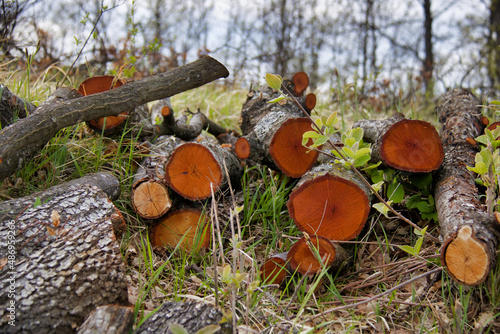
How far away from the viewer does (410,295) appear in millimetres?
1855

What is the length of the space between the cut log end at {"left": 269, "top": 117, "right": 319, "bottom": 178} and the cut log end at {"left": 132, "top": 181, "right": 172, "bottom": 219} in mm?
707

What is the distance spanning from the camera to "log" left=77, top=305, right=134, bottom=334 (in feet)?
4.11

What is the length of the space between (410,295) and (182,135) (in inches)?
81.4

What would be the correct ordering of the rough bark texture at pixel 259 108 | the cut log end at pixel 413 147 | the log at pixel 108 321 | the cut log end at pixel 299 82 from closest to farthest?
the log at pixel 108 321 → the cut log end at pixel 413 147 → the rough bark texture at pixel 259 108 → the cut log end at pixel 299 82

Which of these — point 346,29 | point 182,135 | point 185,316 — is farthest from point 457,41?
point 185,316

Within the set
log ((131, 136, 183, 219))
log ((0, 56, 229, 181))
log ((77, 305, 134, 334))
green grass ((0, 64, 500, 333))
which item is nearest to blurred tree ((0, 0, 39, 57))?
green grass ((0, 64, 500, 333))

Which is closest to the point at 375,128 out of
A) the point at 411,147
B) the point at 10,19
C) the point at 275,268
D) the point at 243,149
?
the point at 411,147

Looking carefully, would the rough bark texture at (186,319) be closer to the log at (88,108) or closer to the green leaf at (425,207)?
the log at (88,108)

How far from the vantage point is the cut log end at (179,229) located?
217 centimetres

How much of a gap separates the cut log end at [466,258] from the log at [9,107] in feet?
8.47

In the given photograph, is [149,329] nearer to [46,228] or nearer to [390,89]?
[46,228]

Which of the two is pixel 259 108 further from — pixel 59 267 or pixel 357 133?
pixel 59 267

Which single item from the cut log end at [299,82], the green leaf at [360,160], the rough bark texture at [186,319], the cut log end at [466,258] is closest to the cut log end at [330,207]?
the green leaf at [360,160]

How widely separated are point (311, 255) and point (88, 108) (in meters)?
1.50
